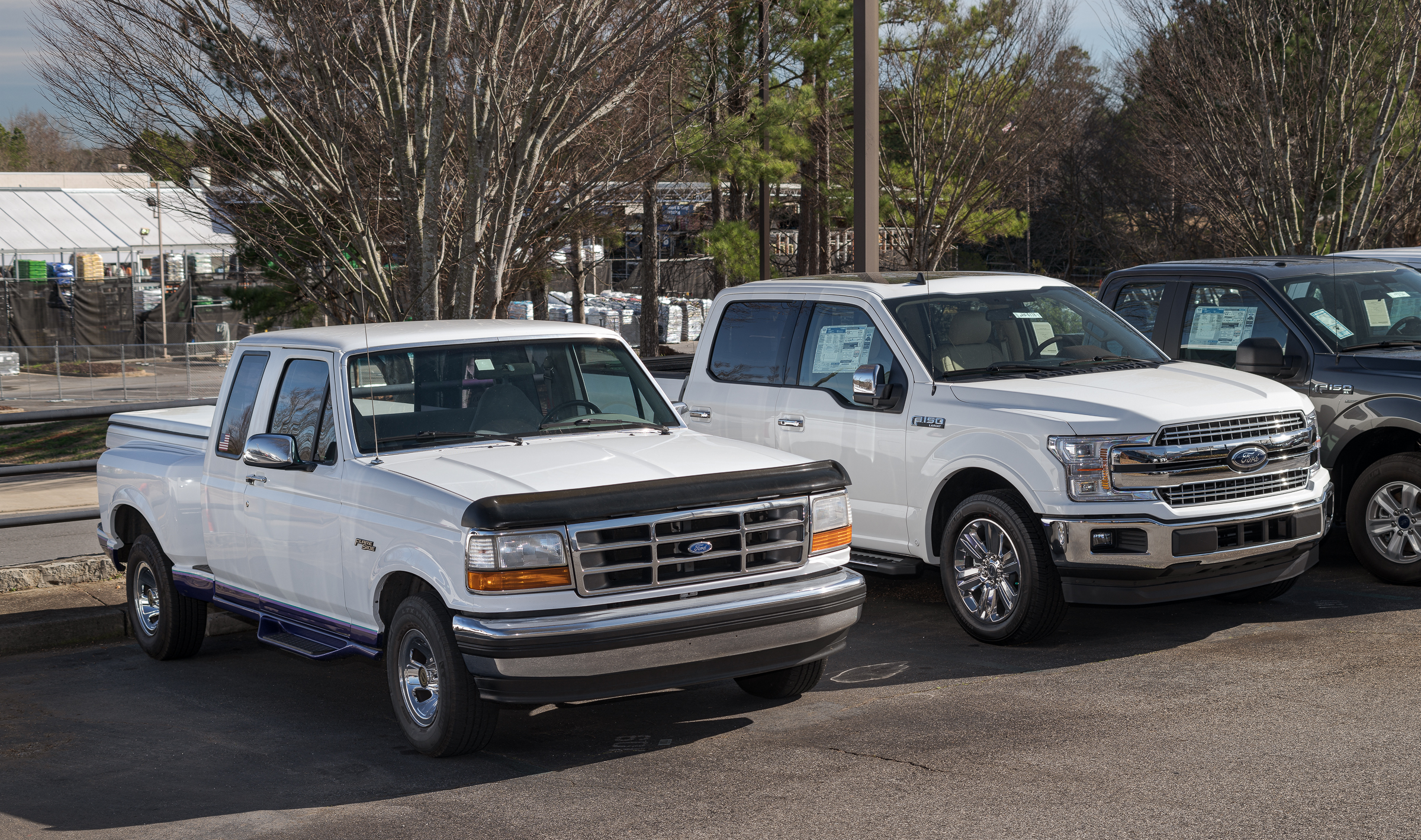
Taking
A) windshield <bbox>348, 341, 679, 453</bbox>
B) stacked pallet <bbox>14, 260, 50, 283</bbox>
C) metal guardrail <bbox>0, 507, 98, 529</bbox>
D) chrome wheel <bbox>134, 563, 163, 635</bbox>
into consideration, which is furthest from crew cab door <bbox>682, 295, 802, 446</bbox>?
stacked pallet <bbox>14, 260, 50, 283</bbox>

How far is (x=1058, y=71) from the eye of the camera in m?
26.4

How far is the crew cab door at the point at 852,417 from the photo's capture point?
322 inches

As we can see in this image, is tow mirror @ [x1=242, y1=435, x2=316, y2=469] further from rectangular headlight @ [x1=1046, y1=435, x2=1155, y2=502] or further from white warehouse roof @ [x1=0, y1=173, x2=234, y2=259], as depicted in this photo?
white warehouse roof @ [x1=0, y1=173, x2=234, y2=259]

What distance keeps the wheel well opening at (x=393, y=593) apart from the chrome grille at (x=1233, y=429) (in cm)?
372

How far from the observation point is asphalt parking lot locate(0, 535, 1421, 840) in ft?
16.4

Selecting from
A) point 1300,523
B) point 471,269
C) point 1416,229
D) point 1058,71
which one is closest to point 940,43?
point 1058,71

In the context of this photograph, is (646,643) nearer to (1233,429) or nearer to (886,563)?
(886,563)

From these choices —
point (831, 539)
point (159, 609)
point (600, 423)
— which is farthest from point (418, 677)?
point (159, 609)

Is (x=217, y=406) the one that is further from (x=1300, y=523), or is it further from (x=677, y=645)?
(x=1300, y=523)

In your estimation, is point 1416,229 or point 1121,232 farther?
point 1121,232

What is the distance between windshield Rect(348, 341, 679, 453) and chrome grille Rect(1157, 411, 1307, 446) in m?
2.53

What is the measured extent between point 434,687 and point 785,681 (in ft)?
5.44

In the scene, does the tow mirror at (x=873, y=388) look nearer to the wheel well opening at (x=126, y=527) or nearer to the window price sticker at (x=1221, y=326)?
the window price sticker at (x=1221, y=326)

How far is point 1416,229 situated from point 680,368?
17259 millimetres
